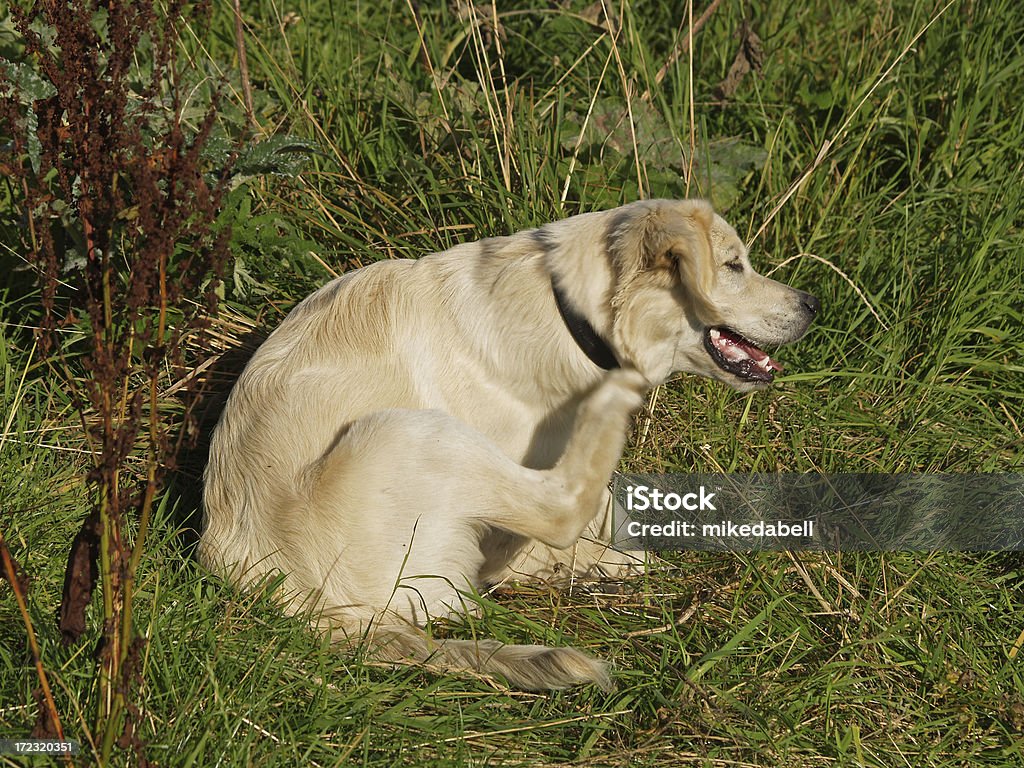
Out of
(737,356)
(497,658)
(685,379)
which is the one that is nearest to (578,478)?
(497,658)

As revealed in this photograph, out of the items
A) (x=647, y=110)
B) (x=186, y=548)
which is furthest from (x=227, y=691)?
(x=647, y=110)

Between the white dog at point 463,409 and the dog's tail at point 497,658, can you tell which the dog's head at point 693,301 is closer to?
the white dog at point 463,409

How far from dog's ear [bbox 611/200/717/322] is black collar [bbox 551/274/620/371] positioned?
12 centimetres

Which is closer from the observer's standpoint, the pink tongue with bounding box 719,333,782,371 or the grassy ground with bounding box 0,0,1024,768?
the grassy ground with bounding box 0,0,1024,768

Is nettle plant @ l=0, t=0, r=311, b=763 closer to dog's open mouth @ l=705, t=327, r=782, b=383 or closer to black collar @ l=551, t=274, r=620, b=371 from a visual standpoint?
black collar @ l=551, t=274, r=620, b=371

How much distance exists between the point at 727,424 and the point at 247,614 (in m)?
1.84

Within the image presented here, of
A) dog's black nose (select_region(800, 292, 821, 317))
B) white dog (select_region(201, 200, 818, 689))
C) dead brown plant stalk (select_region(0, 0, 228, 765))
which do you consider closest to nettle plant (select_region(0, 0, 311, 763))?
dead brown plant stalk (select_region(0, 0, 228, 765))

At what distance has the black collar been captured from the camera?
305 centimetres

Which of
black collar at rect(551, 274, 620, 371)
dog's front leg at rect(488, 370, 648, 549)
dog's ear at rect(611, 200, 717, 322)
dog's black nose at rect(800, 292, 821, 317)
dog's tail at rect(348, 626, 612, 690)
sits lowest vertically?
dog's tail at rect(348, 626, 612, 690)

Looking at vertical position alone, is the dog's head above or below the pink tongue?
above

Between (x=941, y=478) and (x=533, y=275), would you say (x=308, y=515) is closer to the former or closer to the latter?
(x=533, y=275)

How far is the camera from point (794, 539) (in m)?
3.32

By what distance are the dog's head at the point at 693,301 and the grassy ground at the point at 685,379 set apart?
44cm

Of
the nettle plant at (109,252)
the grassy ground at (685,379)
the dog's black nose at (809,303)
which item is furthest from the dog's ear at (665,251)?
the nettle plant at (109,252)
